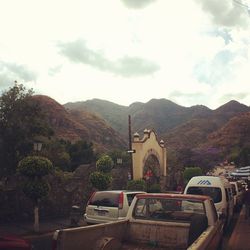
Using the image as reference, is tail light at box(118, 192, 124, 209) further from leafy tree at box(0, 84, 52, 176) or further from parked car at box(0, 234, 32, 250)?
leafy tree at box(0, 84, 52, 176)

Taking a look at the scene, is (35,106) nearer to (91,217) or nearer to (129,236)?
(91,217)

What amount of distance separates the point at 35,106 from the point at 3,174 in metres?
4.99

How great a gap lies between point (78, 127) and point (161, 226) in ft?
303

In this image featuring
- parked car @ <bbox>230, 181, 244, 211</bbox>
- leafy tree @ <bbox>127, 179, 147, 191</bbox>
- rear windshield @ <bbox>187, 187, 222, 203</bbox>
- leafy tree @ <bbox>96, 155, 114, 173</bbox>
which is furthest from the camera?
leafy tree @ <bbox>96, 155, 114, 173</bbox>

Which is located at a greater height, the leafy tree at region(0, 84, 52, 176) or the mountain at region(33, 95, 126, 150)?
the mountain at region(33, 95, 126, 150)

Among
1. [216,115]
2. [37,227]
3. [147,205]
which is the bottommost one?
[37,227]

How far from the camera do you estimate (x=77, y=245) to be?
20.0ft

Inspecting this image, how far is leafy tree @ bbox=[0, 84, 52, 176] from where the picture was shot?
25669 millimetres

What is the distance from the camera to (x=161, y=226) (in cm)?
818

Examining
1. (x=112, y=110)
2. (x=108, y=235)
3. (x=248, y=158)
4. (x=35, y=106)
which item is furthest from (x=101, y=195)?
(x=112, y=110)

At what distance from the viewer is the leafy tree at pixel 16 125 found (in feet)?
84.2

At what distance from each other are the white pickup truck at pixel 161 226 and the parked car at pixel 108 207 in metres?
4.72

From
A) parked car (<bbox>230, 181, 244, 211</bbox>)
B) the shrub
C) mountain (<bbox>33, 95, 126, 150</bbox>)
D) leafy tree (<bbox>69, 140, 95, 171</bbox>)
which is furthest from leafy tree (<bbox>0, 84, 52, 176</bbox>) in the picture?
mountain (<bbox>33, 95, 126, 150</bbox>)

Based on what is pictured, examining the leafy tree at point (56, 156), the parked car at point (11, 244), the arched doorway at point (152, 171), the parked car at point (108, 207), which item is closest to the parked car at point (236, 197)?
the parked car at point (108, 207)
